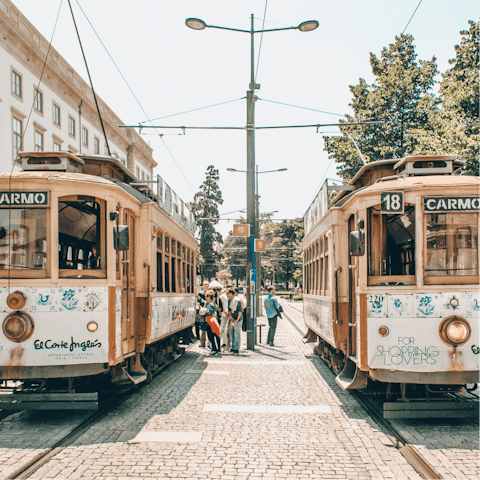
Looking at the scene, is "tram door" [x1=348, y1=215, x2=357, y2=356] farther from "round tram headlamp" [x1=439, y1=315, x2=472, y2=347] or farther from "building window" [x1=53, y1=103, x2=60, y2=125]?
"building window" [x1=53, y1=103, x2=60, y2=125]

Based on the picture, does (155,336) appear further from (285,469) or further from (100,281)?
(285,469)

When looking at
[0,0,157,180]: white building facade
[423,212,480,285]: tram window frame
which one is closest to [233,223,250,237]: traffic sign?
[0,0,157,180]: white building facade

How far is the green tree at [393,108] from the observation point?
25844 mm

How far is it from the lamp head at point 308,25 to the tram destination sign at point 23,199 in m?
8.59

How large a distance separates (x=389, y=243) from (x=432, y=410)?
1.98 meters

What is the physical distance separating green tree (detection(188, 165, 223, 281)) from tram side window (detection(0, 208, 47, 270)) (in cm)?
6182

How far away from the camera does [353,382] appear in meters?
7.27

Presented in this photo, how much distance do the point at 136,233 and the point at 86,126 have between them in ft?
100

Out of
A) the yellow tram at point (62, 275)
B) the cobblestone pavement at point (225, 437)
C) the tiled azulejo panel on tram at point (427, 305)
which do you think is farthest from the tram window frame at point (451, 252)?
the yellow tram at point (62, 275)

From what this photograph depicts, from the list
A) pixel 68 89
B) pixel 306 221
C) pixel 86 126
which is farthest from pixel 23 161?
pixel 86 126

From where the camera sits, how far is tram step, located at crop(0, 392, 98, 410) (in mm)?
6715

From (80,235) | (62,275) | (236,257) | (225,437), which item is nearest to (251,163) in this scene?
(80,235)

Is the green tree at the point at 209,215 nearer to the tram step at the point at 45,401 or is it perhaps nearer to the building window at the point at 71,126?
the building window at the point at 71,126

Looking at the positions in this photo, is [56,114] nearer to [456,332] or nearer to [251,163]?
[251,163]
